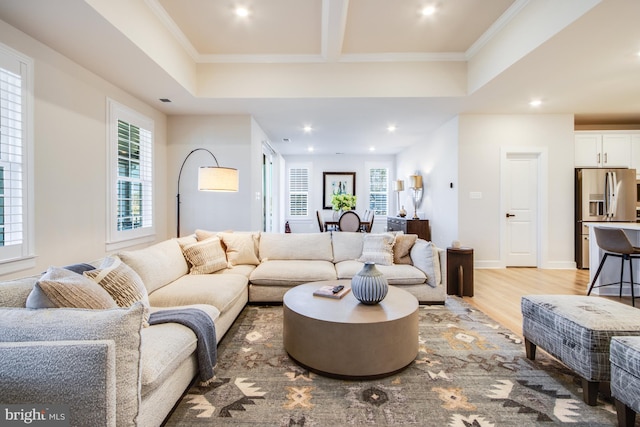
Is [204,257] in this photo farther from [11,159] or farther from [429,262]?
[429,262]

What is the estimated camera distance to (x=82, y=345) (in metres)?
0.96

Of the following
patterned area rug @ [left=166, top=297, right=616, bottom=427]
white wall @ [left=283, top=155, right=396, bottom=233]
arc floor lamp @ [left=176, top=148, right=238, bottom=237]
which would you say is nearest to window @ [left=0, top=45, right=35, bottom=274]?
arc floor lamp @ [left=176, top=148, right=238, bottom=237]

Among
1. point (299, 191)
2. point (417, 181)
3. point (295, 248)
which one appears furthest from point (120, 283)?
point (299, 191)

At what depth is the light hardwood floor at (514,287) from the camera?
9.80ft

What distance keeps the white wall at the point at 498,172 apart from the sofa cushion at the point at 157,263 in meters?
4.28

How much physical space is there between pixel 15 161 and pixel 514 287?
5435 millimetres

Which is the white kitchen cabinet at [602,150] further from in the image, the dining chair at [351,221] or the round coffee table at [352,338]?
the round coffee table at [352,338]

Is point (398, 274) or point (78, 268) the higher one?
point (78, 268)

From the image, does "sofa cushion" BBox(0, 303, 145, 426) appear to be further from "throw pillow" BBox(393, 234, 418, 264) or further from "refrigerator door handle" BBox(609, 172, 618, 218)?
"refrigerator door handle" BBox(609, 172, 618, 218)

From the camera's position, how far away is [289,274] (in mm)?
3119

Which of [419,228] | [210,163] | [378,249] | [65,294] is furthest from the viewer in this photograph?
[419,228]

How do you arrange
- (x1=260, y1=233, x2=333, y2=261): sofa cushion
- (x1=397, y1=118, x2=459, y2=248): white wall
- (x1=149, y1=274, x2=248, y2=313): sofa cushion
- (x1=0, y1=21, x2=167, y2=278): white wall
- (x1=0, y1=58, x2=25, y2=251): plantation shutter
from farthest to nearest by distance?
(x1=397, y1=118, x2=459, y2=248): white wall, (x1=260, y1=233, x2=333, y2=261): sofa cushion, (x1=0, y1=21, x2=167, y2=278): white wall, (x1=0, y1=58, x2=25, y2=251): plantation shutter, (x1=149, y1=274, x2=248, y2=313): sofa cushion

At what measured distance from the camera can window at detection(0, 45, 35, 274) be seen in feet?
7.56

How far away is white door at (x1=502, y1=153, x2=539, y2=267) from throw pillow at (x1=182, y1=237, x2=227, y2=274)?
4661 millimetres
